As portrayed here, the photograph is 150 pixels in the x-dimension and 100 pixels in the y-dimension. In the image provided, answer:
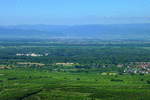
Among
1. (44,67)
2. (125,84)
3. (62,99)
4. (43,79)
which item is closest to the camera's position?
(62,99)

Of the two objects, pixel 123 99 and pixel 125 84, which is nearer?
pixel 123 99

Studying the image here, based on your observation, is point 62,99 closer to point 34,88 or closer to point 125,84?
point 34,88

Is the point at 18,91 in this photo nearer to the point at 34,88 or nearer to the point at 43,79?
the point at 34,88

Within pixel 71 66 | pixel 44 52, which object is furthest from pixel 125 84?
pixel 44 52

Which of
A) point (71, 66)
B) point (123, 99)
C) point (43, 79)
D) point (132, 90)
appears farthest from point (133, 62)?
point (123, 99)

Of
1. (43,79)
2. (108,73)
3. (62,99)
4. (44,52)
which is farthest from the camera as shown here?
(44,52)

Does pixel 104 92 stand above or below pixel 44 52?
below

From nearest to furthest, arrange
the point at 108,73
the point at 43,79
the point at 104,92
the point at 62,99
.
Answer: the point at 62,99 → the point at 104,92 → the point at 43,79 → the point at 108,73

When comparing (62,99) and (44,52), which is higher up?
(44,52)

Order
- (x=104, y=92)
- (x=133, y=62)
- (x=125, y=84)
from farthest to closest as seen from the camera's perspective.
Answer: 1. (x=133, y=62)
2. (x=125, y=84)
3. (x=104, y=92)
